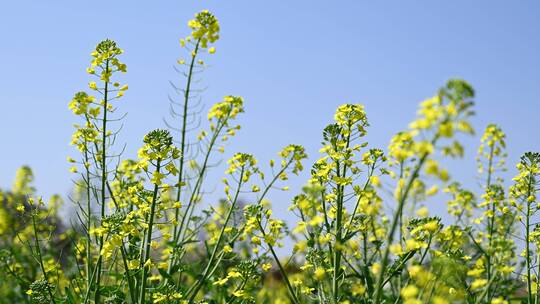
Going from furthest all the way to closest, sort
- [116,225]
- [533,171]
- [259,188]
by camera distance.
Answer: [533,171], [259,188], [116,225]

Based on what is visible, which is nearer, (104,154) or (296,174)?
(104,154)

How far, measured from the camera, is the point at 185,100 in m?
4.83

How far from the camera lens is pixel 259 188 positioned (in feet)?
16.1

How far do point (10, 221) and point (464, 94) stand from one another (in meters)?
7.64

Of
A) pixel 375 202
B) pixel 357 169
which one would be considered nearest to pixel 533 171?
pixel 357 169

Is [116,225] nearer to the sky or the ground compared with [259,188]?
nearer to the ground

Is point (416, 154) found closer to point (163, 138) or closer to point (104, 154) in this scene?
point (163, 138)

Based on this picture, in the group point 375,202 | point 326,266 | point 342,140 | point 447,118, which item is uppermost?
point 342,140

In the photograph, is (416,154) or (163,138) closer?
(416,154)

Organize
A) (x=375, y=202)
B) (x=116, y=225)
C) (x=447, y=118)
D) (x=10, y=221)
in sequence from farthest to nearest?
(x=10, y=221) → (x=116, y=225) → (x=375, y=202) → (x=447, y=118)

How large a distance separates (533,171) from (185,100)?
3.07m

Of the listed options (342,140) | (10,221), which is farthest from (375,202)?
(10,221)

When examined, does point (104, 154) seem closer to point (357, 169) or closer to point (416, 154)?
point (357, 169)

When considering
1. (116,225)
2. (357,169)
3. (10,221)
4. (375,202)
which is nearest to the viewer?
(375,202)
